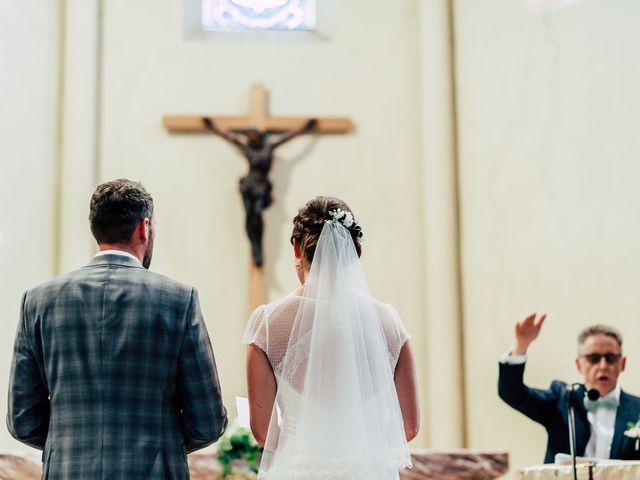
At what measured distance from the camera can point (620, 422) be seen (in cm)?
509

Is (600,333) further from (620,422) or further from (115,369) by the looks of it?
(115,369)

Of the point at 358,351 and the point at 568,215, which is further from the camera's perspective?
the point at 568,215

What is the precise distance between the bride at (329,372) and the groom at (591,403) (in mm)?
1831

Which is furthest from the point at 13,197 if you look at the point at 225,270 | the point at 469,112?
the point at 469,112

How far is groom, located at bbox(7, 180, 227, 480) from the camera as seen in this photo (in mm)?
2832

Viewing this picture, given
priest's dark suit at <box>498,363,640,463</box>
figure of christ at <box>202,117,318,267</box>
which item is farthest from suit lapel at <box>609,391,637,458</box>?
figure of christ at <box>202,117,318,267</box>

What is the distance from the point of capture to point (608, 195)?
6621 millimetres

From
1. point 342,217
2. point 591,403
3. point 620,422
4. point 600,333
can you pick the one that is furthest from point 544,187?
point 342,217

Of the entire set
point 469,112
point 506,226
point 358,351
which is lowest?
point 358,351

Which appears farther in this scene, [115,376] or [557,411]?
[557,411]

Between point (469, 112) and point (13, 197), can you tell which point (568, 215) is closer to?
point (469, 112)

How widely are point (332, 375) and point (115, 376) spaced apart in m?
0.74

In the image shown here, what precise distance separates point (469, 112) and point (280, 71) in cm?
144

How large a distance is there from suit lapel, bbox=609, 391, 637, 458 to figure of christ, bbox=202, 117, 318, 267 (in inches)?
116
